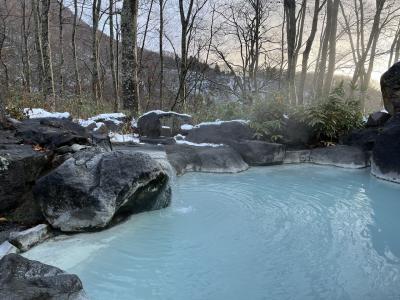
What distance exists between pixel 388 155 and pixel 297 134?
2269mm

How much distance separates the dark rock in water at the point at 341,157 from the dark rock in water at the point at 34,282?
243 inches

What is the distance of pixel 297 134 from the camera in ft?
26.7

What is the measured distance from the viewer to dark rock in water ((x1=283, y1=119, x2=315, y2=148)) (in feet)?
26.6

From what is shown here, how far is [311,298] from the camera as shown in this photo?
244cm

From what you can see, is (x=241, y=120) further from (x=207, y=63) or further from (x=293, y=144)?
(x=207, y=63)

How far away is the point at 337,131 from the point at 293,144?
3.56 feet

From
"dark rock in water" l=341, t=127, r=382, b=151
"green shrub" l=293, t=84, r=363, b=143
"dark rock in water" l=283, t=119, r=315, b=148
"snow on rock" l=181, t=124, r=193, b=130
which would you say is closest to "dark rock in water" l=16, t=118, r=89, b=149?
"snow on rock" l=181, t=124, r=193, b=130

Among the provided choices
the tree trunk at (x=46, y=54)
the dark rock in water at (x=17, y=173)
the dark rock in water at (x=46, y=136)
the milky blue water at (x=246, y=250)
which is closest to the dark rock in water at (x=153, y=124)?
the dark rock in water at (x=46, y=136)

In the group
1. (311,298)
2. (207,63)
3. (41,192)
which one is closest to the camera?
(311,298)

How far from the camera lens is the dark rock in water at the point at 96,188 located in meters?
3.54

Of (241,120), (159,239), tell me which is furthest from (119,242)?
(241,120)

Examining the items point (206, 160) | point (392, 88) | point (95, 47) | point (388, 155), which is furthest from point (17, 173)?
point (95, 47)

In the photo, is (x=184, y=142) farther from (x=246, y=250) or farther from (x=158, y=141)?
→ (x=246, y=250)

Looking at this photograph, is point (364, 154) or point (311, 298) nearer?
point (311, 298)
